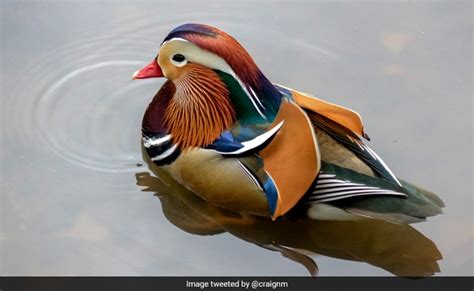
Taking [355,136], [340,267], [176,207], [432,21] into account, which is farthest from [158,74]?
[432,21]

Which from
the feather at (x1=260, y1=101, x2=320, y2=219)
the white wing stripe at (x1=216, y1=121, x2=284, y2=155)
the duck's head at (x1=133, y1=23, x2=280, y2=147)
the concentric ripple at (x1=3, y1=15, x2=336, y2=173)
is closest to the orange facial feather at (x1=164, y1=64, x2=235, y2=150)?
the duck's head at (x1=133, y1=23, x2=280, y2=147)

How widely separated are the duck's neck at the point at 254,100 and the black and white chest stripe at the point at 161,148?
345 millimetres

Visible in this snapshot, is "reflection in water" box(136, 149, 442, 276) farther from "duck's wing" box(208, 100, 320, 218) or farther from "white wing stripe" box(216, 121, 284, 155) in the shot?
"white wing stripe" box(216, 121, 284, 155)

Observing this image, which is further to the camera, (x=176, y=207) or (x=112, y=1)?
(x=112, y=1)

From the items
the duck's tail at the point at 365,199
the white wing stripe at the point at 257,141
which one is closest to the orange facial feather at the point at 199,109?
the white wing stripe at the point at 257,141

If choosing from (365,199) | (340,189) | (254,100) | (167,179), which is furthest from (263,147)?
(167,179)

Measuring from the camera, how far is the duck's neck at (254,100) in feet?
12.0

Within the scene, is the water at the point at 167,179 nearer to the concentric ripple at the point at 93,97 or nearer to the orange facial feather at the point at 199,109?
the concentric ripple at the point at 93,97

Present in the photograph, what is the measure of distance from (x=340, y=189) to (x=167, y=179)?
84 cm

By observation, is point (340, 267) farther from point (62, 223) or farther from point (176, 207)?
point (62, 223)

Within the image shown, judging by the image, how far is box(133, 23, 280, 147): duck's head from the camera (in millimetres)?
3637

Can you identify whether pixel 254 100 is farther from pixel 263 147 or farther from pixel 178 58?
pixel 178 58
